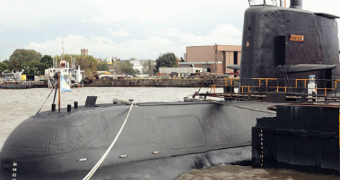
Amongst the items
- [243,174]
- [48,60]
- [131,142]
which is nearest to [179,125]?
[131,142]

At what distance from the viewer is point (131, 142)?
11.3 meters

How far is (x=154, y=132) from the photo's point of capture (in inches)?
473

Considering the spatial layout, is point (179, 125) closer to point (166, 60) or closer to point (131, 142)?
point (131, 142)

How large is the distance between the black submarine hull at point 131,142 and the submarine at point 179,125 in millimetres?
22

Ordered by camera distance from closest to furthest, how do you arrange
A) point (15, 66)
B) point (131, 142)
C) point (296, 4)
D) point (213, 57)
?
point (131, 142) < point (296, 4) < point (213, 57) < point (15, 66)

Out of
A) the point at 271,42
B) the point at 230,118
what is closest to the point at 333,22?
the point at 271,42

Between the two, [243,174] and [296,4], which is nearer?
[243,174]

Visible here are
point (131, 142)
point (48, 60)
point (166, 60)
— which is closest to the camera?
point (131, 142)

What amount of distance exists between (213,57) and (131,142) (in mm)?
92924

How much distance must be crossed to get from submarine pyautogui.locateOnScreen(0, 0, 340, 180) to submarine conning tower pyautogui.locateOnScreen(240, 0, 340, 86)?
4 cm

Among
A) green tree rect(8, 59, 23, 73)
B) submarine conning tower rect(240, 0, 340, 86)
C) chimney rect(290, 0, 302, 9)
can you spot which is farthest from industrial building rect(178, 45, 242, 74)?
submarine conning tower rect(240, 0, 340, 86)

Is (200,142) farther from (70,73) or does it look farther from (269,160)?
(70,73)

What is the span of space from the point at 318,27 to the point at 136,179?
401 inches

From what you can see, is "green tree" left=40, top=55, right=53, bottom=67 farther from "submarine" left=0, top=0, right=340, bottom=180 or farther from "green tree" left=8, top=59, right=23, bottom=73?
"submarine" left=0, top=0, right=340, bottom=180
